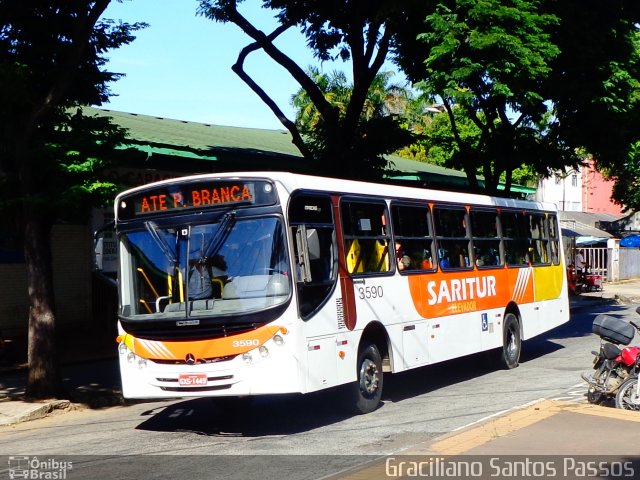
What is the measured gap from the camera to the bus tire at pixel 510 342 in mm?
15620

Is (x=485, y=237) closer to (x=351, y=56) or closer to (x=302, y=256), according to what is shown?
(x=302, y=256)

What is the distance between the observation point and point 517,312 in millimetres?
16266

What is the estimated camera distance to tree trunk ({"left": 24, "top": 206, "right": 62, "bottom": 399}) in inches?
514

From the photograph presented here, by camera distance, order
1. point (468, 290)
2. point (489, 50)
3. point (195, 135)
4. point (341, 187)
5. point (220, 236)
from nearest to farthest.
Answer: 1. point (220, 236)
2. point (341, 187)
3. point (468, 290)
4. point (489, 50)
5. point (195, 135)

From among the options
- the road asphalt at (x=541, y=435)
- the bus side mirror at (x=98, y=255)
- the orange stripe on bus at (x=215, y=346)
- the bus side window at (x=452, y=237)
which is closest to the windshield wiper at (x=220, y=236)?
the orange stripe on bus at (x=215, y=346)

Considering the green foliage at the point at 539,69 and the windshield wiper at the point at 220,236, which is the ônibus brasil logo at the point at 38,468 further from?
the green foliage at the point at 539,69

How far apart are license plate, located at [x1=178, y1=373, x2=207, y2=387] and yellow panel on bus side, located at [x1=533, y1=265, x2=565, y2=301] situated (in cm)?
901

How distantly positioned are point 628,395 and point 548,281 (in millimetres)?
7414

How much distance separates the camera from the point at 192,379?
1000 cm

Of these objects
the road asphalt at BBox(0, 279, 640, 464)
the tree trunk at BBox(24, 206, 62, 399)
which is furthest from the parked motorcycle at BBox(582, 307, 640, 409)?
the tree trunk at BBox(24, 206, 62, 399)

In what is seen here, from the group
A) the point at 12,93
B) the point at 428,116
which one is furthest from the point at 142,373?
the point at 428,116

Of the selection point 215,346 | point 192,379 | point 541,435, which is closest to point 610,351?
point 541,435

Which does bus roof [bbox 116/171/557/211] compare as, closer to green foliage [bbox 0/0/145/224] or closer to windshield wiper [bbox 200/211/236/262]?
windshield wiper [bbox 200/211/236/262]

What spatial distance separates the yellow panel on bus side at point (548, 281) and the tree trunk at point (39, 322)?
917 centimetres
